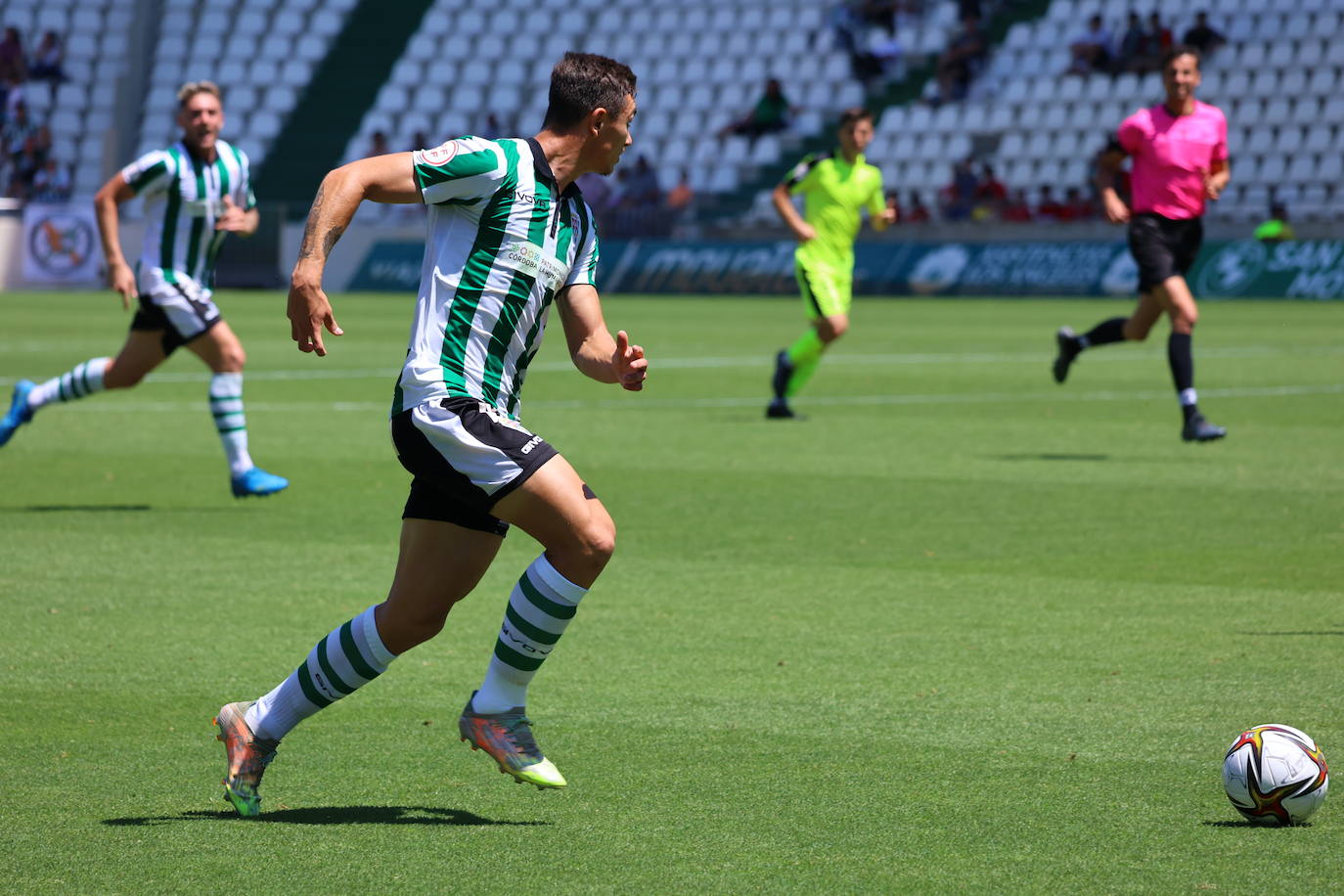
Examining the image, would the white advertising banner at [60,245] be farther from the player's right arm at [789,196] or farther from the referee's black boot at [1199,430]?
the referee's black boot at [1199,430]

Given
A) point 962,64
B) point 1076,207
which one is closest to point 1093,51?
point 962,64

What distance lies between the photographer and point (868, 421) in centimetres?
1441

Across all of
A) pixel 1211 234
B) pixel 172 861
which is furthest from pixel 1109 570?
pixel 1211 234

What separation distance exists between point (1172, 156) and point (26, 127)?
37.3m

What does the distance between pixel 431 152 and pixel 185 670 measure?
90.6 inches

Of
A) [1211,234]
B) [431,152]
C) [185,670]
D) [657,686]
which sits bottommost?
[1211,234]

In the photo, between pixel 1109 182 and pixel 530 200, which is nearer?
pixel 530 200

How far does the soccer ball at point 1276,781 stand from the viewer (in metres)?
4.29

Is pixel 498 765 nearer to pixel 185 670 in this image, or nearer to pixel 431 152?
pixel 431 152

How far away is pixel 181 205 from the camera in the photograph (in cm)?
1012

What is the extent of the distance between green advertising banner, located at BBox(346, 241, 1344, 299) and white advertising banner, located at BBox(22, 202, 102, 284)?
17.0 ft

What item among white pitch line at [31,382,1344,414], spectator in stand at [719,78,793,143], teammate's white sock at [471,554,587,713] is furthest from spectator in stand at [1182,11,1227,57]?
teammate's white sock at [471,554,587,713]

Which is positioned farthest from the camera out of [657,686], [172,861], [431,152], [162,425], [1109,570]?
[162,425]

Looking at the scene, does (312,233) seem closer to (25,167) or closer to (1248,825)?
(1248,825)
